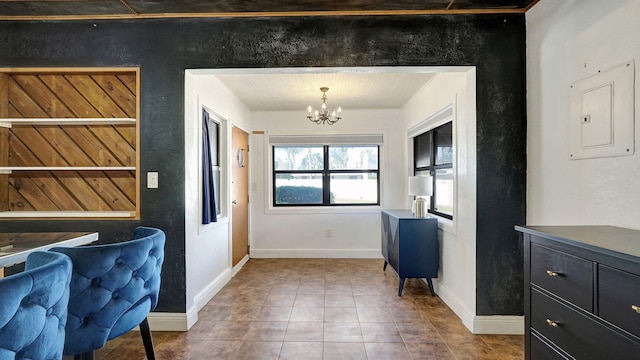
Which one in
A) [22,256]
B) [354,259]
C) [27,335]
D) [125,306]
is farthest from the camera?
[354,259]

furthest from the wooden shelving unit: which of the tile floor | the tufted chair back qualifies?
the tufted chair back

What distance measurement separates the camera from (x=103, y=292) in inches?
58.4

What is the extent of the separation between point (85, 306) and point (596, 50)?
3015 millimetres

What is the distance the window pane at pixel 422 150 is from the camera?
407cm

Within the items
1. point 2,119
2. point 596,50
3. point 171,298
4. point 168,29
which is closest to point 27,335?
point 171,298

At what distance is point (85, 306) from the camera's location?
1449mm

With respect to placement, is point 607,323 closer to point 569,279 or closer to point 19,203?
point 569,279

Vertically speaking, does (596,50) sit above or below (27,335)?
above

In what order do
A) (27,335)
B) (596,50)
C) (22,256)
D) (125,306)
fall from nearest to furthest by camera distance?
(27,335)
(22,256)
(125,306)
(596,50)

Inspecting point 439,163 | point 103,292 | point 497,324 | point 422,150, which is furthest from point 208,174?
point 497,324

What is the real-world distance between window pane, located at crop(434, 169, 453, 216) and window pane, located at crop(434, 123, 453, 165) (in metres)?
0.13

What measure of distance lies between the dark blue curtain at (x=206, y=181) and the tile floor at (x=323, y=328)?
0.89m

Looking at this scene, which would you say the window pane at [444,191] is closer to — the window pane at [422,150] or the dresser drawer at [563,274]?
the window pane at [422,150]

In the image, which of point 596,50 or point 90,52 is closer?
point 596,50
